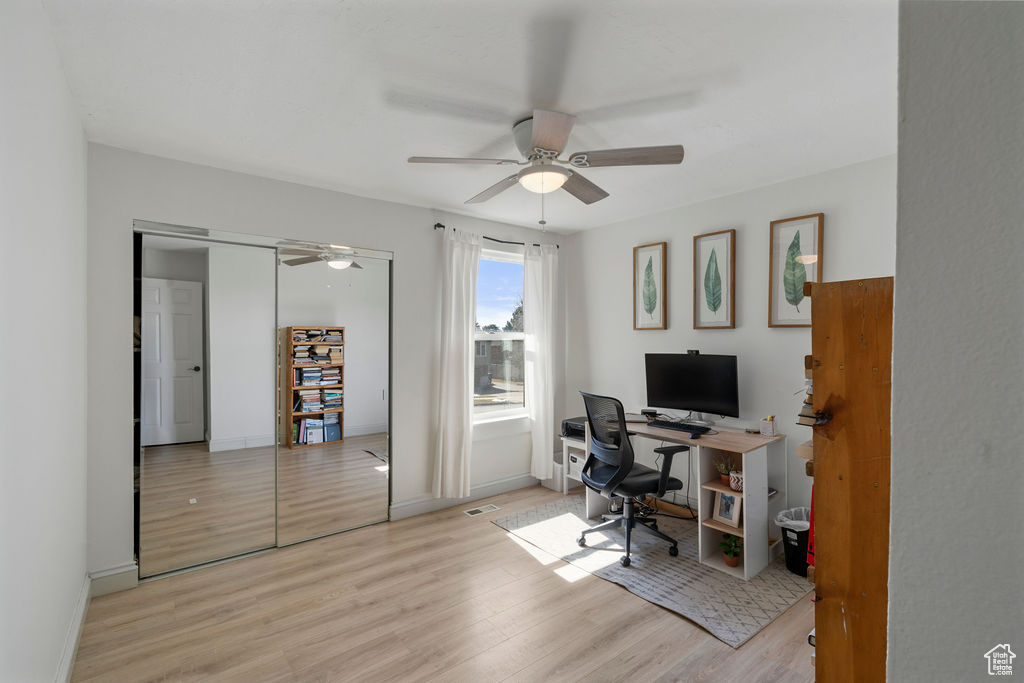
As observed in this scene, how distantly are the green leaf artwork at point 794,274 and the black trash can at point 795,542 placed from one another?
4.63 feet

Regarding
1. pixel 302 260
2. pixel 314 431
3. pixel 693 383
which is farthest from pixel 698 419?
pixel 302 260

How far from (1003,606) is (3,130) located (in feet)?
7.06

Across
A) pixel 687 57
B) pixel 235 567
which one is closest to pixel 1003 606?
pixel 687 57

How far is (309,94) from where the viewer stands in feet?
7.17

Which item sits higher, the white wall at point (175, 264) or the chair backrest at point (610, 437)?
the white wall at point (175, 264)

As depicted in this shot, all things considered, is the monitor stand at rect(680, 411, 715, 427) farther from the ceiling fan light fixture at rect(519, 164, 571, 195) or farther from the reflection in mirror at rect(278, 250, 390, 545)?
the reflection in mirror at rect(278, 250, 390, 545)

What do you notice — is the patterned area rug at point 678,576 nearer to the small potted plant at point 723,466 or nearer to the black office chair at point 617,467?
the black office chair at point 617,467

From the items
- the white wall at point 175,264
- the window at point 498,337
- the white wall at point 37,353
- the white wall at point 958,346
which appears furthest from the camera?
the window at point 498,337

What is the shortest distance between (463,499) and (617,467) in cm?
162

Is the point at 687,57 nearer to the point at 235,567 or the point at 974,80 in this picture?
the point at 974,80

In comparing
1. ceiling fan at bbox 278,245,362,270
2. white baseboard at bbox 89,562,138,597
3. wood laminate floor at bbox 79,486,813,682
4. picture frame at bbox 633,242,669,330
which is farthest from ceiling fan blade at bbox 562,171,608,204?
white baseboard at bbox 89,562,138,597

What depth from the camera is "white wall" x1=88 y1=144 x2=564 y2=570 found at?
2.69 m

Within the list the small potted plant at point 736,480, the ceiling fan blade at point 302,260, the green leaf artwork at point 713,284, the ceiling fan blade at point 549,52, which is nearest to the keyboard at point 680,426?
the small potted plant at point 736,480

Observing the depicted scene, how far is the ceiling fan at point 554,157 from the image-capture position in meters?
2.12
